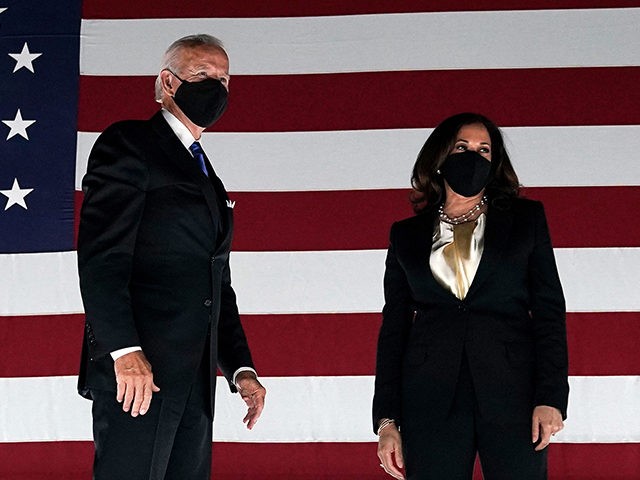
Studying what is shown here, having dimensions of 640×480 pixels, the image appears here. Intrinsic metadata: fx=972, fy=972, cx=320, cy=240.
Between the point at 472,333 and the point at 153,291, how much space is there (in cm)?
58

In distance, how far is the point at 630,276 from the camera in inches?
122

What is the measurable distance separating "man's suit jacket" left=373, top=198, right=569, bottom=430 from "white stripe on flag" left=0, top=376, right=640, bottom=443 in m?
1.32

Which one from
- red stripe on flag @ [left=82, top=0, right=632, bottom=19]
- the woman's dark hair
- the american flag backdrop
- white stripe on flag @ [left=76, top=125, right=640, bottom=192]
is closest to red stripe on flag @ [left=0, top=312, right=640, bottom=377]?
the american flag backdrop

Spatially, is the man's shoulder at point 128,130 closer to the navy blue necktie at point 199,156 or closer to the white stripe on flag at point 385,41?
the navy blue necktie at point 199,156

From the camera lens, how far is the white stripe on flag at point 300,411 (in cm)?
309

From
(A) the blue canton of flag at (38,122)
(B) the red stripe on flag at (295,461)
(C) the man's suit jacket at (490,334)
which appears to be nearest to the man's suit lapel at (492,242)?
(C) the man's suit jacket at (490,334)

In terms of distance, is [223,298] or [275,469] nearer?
[223,298]

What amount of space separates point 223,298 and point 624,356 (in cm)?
171

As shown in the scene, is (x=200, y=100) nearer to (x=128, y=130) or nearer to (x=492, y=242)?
(x=128, y=130)

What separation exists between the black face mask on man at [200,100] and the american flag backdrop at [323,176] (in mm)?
1433

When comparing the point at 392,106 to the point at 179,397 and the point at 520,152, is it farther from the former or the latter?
the point at 179,397

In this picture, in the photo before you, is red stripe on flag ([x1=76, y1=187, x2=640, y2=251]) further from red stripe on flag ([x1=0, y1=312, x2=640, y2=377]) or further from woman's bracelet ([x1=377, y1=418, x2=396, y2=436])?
woman's bracelet ([x1=377, y1=418, x2=396, y2=436])

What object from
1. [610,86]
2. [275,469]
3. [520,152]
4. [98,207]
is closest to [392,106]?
[520,152]

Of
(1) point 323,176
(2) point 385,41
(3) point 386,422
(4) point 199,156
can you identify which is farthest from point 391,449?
(2) point 385,41
